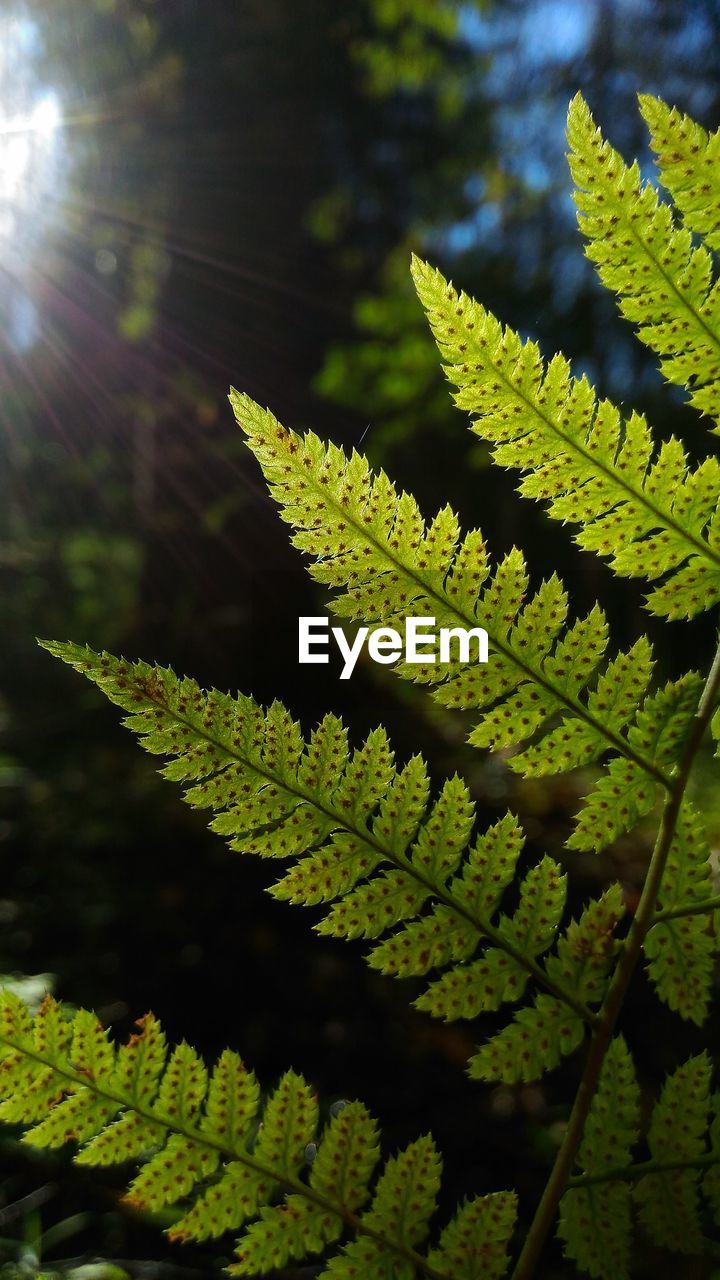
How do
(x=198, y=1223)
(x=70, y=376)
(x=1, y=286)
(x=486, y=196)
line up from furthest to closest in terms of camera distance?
(x=70, y=376)
(x=1, y=286)
(x=486, y=196)
(x=198, y=1223)

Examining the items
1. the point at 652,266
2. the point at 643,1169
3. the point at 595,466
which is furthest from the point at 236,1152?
the point at 652,266

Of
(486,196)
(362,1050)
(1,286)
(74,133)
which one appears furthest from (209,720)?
(1,286)

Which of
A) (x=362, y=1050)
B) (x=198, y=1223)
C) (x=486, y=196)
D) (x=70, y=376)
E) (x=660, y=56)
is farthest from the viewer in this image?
(x=70, y=376)

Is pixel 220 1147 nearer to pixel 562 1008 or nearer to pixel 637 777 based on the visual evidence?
pixel 562 1008

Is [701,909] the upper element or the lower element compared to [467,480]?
lower

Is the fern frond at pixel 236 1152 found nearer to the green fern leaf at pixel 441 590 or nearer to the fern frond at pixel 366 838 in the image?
the fern frond at pixel 366 838

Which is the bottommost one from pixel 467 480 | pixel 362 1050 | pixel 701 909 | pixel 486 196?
pixel 362 1050

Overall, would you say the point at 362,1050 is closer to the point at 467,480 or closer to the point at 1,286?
the point at 467,480
